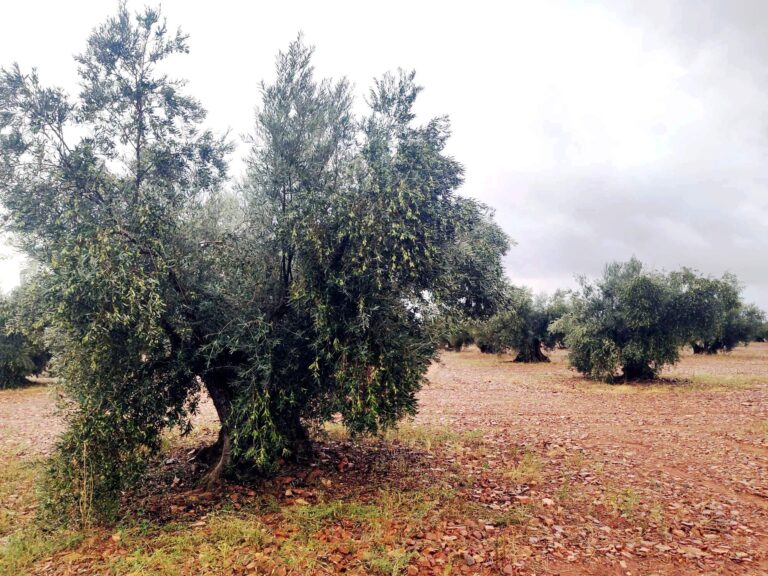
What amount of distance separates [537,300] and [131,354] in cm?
4174

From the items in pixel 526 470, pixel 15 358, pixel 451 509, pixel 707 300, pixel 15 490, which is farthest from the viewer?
pixel 15 358

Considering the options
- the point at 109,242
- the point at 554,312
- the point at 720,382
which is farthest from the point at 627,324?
the point at 109,242

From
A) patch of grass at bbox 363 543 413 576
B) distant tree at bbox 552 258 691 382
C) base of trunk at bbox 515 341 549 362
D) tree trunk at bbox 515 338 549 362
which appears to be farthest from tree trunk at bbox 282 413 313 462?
base of trunk at bbox 515 341 549 362

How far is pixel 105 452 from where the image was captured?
8.27 metres

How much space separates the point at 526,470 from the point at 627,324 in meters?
18.9

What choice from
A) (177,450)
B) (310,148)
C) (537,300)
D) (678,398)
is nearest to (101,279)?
(310,148)

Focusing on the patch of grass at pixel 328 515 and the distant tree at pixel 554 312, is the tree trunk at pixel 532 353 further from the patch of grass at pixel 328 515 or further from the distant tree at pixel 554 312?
the patch of grass at pixel 328 515

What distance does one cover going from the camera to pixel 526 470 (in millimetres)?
11141

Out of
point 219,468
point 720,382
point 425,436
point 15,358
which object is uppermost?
point 720,382

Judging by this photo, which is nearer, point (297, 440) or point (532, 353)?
point (297, 440)

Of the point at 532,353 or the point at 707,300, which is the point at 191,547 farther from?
the point at 532,353

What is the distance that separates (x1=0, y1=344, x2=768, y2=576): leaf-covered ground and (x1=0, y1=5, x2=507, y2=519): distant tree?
3.28 ft

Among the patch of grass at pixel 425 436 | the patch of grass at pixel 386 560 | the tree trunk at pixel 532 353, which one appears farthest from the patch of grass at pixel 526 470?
the tree trunk at pixel 532 353

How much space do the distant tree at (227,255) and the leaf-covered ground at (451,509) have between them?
3.28 feet
